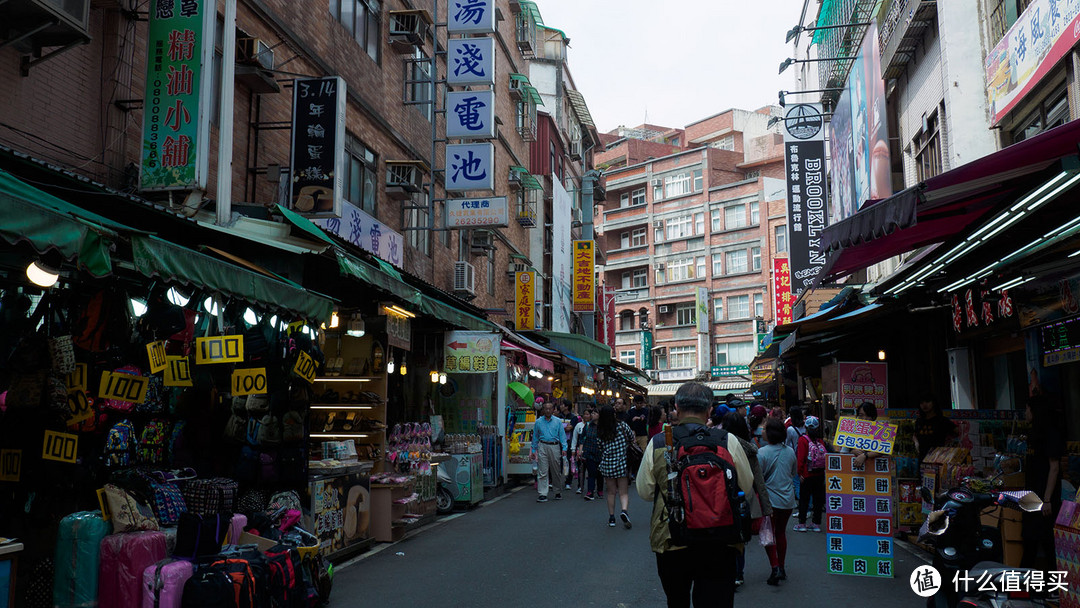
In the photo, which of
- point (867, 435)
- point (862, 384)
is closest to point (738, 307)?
point (862, 384)

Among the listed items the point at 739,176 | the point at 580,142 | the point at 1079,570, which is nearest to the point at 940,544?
the point at 1079,570

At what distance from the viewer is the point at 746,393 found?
175 feet

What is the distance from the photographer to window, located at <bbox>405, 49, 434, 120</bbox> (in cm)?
1986

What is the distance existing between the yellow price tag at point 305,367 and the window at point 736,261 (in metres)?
48.5

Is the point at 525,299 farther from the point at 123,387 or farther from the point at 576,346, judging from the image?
the point at 123,387

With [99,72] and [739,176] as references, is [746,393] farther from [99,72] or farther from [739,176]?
[99,72]

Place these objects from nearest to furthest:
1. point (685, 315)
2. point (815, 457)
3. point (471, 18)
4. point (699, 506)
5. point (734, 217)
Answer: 1. point (699, 506)
2. point (815, 457)
3. point (471, 18)
4. point (734, 217)
5. point (685, 315)

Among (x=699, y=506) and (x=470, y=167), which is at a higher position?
(x=470, y=167)

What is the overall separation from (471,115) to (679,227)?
41696mm

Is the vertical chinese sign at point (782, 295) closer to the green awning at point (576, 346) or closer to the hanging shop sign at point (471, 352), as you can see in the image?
Result: the green awning at point (576, 346)

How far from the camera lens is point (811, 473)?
1209cm

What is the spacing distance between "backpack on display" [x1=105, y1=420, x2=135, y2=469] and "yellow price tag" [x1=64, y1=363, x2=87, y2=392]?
65 cm

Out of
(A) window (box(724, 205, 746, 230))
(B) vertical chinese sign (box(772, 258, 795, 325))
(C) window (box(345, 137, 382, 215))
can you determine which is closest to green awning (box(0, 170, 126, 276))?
(C) window (box(345, 137, 382, 215))

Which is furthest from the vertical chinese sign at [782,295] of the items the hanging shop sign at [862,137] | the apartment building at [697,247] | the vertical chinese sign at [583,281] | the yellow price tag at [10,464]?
the yellow price tag at [10,464]
